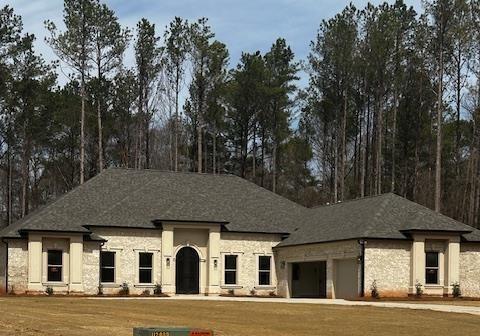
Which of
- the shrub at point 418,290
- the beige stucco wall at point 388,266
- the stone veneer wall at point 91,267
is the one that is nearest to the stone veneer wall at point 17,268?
the stone veneer wall at point 91,267

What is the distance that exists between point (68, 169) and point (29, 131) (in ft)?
22.3

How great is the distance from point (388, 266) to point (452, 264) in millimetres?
3412

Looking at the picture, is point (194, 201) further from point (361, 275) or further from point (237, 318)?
point (237, 318)

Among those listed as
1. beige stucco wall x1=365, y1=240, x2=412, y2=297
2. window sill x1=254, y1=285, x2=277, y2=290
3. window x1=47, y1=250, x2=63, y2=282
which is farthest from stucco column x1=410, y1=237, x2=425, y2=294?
window x1=47, y1=250, x2=63, y2=282

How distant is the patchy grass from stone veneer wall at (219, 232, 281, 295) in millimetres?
15596

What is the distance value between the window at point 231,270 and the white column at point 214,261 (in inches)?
28.9

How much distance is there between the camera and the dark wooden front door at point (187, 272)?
46.6m

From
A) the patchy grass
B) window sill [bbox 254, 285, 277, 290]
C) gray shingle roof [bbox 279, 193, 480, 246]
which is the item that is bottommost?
window sill [bbox 254, 285, 277, 290]

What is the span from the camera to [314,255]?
43.7 meters

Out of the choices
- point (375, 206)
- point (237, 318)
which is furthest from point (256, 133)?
point (237, 318)

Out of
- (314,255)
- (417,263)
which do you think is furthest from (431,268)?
(314,255)

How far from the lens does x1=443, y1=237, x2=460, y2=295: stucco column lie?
4138cm

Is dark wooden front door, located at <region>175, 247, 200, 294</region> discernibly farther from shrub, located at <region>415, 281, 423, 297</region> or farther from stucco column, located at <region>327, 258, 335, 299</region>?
shrub, located at <region>415, 281, 423, 297</region>

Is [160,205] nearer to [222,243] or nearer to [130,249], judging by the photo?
[130,249]
